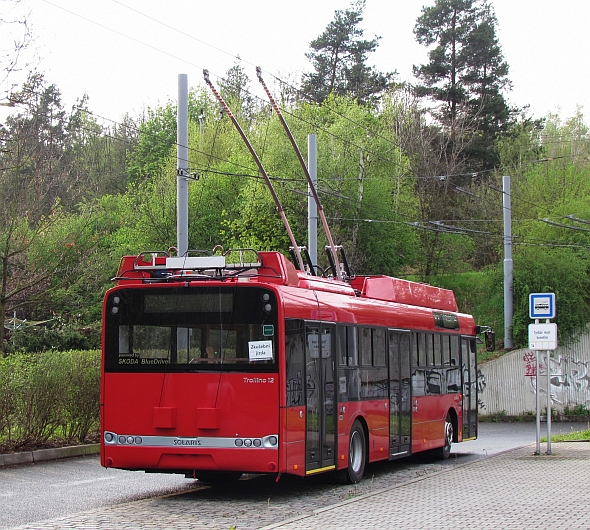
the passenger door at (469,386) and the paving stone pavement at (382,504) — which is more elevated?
the passenger door at (469,386)

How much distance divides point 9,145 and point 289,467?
30.6 ft

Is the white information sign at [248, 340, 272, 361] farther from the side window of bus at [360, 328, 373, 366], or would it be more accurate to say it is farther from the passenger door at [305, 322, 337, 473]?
the side window of bus at [360, 328, 373, 366]

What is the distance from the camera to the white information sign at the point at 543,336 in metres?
18.3

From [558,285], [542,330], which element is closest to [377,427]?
[542,330]

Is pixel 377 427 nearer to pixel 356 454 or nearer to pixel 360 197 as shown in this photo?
pixel 356 454

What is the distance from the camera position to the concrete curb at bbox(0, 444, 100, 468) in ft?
53.5

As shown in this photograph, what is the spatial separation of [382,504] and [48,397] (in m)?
8.28

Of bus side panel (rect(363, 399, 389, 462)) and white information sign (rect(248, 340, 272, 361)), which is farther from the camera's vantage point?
bus side panel (rect(363, 399, 389, 462))

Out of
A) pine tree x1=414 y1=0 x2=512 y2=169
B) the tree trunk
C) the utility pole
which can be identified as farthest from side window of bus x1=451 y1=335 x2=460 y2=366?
pine tree x1=414 y1=0 x2=512 y2=169

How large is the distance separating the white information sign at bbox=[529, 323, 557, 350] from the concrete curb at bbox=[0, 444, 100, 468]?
8.62 meters

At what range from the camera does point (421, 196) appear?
50.0 m

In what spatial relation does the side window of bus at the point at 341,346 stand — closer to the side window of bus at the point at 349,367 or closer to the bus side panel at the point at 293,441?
the side window of bus at the point at 349,367

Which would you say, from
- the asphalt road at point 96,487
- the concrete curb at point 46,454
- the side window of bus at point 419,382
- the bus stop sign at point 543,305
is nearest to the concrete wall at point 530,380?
the bus stop sign at point 543,305

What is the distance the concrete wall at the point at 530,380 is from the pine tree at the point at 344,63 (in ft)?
93.3
